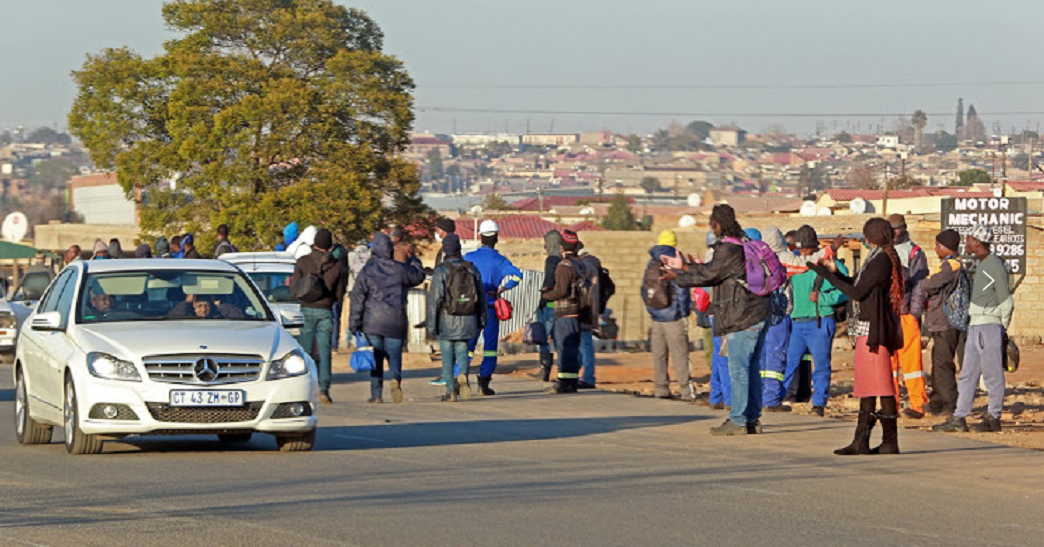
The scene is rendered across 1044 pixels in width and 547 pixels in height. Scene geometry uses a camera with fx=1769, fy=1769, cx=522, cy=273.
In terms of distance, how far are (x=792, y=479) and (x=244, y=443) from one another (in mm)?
4850

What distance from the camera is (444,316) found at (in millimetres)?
19844

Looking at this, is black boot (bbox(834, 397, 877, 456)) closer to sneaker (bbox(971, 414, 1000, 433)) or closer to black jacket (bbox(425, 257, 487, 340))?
sneaker (bbox(971, 414, 1000, 433))

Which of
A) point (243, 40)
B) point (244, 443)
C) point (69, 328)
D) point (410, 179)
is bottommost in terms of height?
point (244, 443)

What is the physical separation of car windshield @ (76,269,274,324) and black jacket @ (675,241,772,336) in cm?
373

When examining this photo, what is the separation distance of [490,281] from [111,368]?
8.44 m

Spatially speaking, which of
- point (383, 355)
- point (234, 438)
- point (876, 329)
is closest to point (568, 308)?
point (383, 355)

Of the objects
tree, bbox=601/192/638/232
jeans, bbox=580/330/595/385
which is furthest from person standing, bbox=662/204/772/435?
tree, bbox=601/192/638/232

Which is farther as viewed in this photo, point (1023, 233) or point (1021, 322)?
point (1021, 322)

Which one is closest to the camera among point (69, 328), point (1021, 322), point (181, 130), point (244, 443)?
point (69, 328)

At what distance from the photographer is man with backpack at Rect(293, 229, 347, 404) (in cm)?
1964

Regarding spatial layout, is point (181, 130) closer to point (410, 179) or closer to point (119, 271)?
point (410, 179)

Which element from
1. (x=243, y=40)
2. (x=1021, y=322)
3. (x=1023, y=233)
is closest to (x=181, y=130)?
(x=243, y=40)

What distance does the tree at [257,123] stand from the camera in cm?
5109

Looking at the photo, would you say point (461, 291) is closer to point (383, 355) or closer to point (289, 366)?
point (383, 355)
